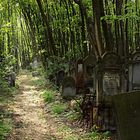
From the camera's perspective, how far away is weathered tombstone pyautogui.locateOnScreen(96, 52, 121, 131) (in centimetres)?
950

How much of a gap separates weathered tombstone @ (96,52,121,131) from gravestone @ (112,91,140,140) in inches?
169

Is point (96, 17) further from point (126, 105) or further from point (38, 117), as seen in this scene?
point (126, 105)

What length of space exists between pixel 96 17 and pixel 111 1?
27.8ft

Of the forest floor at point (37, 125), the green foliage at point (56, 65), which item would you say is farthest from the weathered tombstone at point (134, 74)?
the green foliage at point (56, 65)

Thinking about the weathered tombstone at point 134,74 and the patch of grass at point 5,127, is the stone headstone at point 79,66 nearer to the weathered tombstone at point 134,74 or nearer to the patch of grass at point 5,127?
the weathered tombstone at point 134,74

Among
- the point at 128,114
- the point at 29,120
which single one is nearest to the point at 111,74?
the point at 29,120

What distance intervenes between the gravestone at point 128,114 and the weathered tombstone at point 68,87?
30.5 ft

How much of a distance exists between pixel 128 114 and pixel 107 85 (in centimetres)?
481

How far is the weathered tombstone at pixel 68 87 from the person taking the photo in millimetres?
14445

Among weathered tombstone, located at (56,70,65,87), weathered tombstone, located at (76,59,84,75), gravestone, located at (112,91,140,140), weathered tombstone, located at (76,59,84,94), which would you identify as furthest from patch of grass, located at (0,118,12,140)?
weathered tombstone, located at (56,70,65,87)

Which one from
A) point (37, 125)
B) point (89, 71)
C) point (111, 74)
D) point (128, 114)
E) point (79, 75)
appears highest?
point (111, 74)

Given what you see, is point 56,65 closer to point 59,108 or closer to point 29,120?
point 59,108

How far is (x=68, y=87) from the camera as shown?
47.6 feet

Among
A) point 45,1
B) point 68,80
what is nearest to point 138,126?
point 68,80
